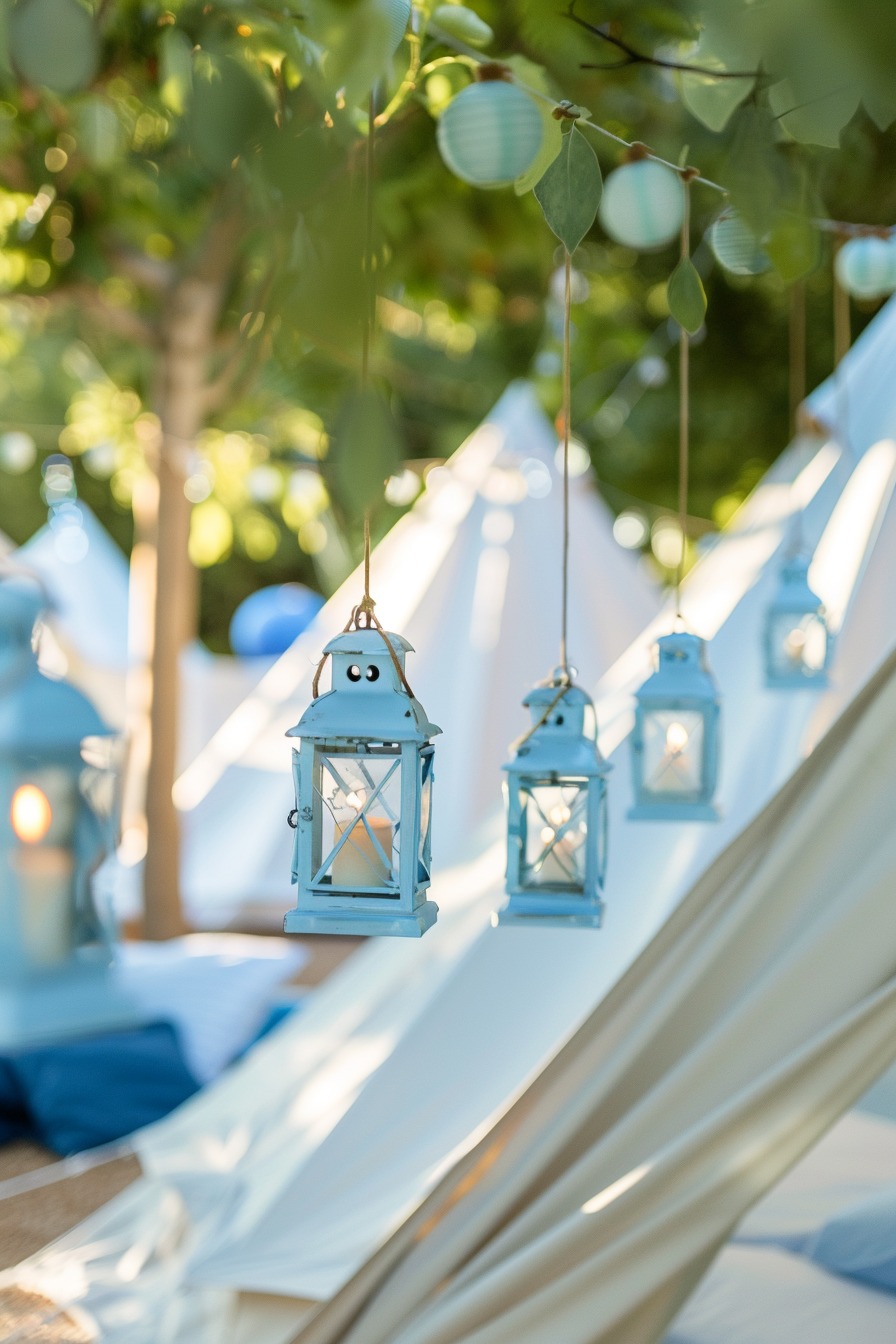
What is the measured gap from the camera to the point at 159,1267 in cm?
227

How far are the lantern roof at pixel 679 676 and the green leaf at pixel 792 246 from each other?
0.72m

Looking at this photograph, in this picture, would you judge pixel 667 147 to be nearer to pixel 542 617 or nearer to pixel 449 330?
pixel 542 617

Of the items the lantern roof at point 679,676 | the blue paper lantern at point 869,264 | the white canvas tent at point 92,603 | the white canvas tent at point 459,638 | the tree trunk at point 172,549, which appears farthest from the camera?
the white canvas tent at point 92,603

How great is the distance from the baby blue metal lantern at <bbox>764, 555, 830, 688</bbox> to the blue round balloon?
19.9 ft

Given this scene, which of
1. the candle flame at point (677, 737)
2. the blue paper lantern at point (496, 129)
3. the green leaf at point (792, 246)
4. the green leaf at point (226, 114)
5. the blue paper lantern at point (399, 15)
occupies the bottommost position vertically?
the candle flame at point (677, 737)

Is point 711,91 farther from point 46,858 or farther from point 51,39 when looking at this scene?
point 46,858

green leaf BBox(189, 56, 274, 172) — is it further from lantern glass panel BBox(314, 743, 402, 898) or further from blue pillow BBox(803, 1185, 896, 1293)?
blue pillow BBox(803, 1185, 896, 1293)

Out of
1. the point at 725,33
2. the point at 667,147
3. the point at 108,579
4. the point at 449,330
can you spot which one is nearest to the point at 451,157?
the point at 725,33

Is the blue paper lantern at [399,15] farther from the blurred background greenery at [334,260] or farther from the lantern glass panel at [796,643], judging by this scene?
the lantern glass panel at [796,643]

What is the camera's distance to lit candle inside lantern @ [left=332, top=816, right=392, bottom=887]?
1129mm

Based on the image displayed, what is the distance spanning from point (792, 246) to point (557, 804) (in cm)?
64

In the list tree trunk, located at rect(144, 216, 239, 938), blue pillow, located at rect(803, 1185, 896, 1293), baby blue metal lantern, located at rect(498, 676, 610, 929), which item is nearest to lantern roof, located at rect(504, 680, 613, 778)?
baby blue metal lantern, located at rect(498, 676, 610, 929)

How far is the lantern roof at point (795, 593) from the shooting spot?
2037mm

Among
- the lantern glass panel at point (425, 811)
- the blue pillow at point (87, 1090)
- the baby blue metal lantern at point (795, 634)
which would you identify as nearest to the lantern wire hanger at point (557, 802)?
the lantern glass panel at point (425, 811)
